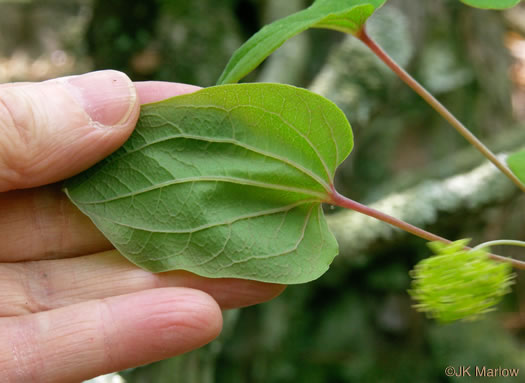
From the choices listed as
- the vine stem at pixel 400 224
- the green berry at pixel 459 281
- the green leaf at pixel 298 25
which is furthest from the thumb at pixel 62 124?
the green berry at pixel 459 281

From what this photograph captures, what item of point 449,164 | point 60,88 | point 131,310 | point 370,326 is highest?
point 60,88

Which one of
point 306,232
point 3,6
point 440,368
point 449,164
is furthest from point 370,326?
point 3,6

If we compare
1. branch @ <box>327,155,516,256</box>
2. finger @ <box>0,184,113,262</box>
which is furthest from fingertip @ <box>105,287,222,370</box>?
branch @ <box>327,155,516,256</box>

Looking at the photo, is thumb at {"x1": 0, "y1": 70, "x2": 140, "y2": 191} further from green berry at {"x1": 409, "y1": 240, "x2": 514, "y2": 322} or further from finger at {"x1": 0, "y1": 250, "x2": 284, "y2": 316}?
green berry at {"x1": 409, "y1": 240, "x2": 514, "y2": 322}

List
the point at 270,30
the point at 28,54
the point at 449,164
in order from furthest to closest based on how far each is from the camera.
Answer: the point at 28,54
the point at 449,164
the point at 270,30

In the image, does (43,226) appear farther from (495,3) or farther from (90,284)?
(495,3)

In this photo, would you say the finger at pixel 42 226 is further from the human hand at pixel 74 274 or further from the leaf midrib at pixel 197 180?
the leaf midrib at pixel 197 180

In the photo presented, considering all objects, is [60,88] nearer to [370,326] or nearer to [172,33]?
→ [172,33]
